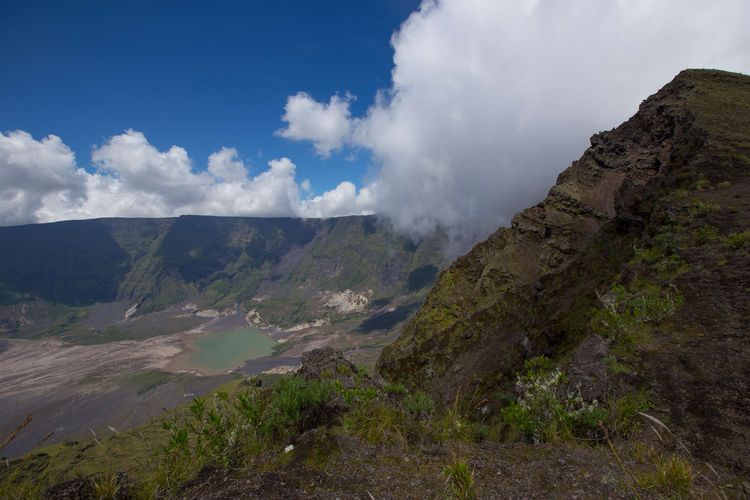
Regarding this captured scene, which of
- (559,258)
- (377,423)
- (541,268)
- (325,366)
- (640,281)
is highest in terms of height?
(559,258)

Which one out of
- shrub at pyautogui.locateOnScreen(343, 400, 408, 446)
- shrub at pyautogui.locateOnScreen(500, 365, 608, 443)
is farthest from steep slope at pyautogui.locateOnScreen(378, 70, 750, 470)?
shrub at pyautogui.locateOnScreen(343, 400, 408, 446)

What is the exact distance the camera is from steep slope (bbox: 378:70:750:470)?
7844 mm

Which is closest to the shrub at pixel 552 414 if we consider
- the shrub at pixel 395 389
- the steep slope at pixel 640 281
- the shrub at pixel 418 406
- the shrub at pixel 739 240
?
the steep slope at pixel 640 281

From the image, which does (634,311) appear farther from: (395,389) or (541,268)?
(541,268)

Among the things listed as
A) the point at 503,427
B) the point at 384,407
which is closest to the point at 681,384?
the point at 503,427

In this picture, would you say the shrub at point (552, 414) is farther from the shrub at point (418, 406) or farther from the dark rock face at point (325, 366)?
the dark rock face at point (325, 366)

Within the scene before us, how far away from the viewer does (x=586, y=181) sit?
1751 inches

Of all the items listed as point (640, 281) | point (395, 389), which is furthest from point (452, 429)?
point (640, 281)

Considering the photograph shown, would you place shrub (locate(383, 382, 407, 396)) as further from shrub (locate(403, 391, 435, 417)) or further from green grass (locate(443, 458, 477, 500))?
green grass (locate(443, 458, 477, 500))

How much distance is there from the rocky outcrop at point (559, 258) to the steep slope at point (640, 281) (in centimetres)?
14

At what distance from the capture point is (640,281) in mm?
12508

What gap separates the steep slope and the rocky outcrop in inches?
5.6

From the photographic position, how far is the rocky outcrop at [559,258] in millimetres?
20266

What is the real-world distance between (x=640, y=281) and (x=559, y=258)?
25418mm
